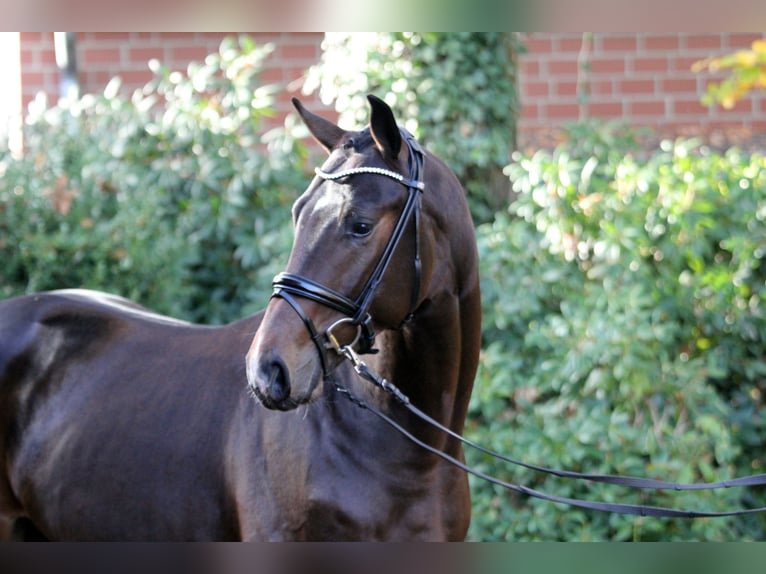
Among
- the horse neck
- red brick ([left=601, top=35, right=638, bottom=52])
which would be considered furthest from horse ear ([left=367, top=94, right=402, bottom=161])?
red brick ([left=601, top=35, right=638, bottom=52])

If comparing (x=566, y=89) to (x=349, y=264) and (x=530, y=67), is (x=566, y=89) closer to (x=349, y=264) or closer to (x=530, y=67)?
(x=530, y=67)

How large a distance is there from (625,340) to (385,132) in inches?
93.5

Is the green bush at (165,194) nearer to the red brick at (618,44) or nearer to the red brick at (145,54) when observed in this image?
the red brick at (145,54)

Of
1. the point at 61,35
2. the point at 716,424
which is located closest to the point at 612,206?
the point at 716,424

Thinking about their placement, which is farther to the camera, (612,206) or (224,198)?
(224,198)

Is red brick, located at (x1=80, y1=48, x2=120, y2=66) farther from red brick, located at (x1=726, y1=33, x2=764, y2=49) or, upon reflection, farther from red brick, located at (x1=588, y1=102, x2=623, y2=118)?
red brick, located at (x1=726, y1=33, x2=764, y2=49)

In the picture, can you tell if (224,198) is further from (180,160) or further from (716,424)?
(716,424)

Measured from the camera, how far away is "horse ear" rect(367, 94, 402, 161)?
261 cm

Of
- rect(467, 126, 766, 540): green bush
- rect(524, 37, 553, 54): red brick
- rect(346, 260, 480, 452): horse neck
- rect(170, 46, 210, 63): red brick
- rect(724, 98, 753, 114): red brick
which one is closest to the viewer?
rect(346, 260, 480, 452): horse neck

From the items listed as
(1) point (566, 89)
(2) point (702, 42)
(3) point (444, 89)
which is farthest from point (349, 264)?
(2) point (702, 42)

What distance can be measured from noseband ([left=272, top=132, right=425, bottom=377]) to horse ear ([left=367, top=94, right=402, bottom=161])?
0.20 ft

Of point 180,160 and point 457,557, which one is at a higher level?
point 180,160

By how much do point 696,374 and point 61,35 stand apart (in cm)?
486

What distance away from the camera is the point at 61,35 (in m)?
7.00
